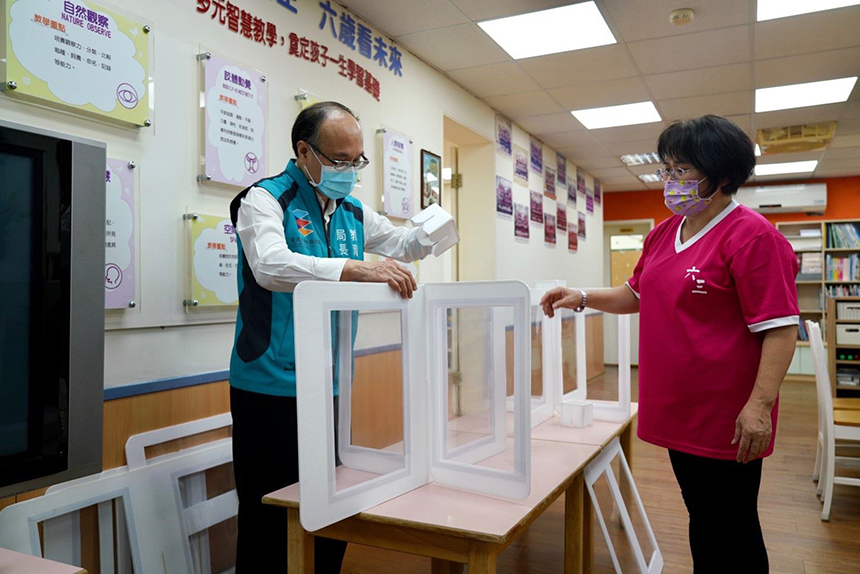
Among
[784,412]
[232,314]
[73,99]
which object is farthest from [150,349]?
[784,412]

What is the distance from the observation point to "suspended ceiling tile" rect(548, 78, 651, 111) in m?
4.64

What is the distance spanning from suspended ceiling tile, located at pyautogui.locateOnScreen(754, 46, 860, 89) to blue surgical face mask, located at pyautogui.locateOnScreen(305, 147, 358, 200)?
3.51 meters

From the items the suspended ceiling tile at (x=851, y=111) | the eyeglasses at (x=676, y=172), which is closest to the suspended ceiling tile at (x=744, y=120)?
the suspended ceiling tile at (x=851, y=111)

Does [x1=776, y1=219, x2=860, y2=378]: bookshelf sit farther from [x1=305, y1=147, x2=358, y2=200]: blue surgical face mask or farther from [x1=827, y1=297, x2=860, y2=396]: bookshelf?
[x1=305, y1=147, x2=358, y2=200]: blue surgical face mask

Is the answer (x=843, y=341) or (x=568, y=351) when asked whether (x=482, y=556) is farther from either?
(x=843, y=341)

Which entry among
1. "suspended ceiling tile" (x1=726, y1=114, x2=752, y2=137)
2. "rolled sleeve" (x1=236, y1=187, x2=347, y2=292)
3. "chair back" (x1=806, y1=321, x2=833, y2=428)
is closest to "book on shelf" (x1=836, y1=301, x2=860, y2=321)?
"chair back" (x1=806, y1=321, x2=833, y2=428)

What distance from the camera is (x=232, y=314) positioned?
254 cm

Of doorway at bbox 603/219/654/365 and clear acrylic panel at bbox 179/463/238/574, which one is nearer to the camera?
clear acrylic panel at bbox 179/463/238/574

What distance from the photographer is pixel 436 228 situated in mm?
1874

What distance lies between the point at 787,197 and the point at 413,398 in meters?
8.75

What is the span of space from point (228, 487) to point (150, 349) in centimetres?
61

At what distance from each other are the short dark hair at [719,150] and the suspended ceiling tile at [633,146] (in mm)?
4998

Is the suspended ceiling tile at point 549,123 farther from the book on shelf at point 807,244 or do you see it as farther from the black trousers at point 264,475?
the book on shelf at point 807,244

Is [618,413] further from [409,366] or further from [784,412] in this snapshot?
[784,412]
